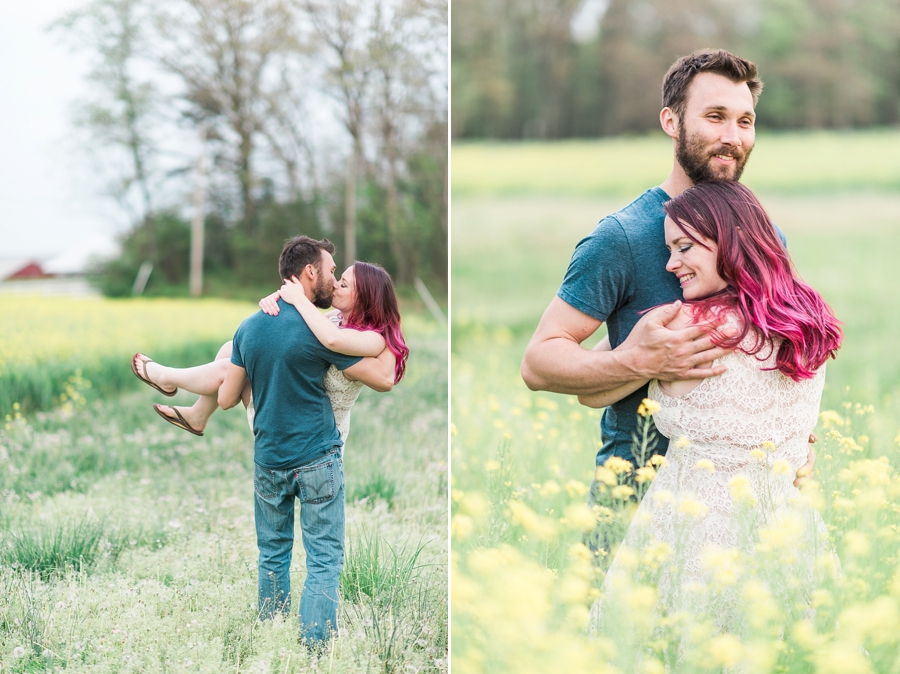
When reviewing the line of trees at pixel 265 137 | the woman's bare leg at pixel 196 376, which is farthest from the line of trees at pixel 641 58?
the woman's bare leg at pixel 196 376

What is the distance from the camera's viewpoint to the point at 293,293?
104 inches

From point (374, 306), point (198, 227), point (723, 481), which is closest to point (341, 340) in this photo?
point (374, 306)

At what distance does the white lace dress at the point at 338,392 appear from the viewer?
2.74 meters

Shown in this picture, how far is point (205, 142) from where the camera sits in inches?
391

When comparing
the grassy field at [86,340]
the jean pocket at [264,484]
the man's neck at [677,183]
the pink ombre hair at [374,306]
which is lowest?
the grassy field at [86,340]

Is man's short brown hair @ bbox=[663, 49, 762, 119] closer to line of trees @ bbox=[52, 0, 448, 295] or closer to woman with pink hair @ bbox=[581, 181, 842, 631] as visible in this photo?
woman with pink hair @ bbox=[581, 181, 842, 631]

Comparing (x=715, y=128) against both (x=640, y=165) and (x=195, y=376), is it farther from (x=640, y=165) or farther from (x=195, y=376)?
(x=640, y=165)

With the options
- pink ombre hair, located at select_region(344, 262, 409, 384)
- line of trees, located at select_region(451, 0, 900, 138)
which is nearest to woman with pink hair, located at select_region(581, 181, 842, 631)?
pink ombre hair, located at select_region(344, 262, 409, 384)

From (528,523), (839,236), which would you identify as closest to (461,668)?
(528,523)

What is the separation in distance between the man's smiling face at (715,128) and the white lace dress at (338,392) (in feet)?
4.34

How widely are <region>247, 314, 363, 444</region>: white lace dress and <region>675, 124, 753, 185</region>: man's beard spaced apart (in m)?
1.29

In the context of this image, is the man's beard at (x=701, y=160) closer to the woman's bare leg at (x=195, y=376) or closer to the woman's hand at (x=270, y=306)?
the woman's hand at (x=270, y=306)

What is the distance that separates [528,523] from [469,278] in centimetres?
1069

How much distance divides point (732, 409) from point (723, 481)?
0.69ft
